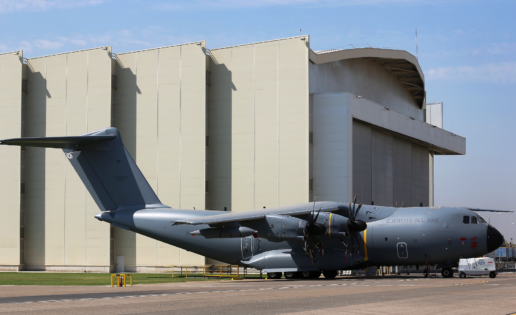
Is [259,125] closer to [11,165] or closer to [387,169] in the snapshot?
[387,169]

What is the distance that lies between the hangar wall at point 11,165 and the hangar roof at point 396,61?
2707cm

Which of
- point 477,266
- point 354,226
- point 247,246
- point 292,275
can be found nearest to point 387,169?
point 477,266

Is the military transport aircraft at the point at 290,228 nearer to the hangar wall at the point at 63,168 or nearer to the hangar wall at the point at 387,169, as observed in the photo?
the hangar wall at the point at 387,169

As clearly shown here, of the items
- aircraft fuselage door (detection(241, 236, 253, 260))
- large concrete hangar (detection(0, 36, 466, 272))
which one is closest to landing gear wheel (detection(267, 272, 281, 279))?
aircraft fuselage door (detection(241, 236, 253, 260))

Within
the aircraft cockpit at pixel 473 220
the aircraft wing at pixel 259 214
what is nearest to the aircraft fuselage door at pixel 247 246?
the aircraft wing at pixel 259 214

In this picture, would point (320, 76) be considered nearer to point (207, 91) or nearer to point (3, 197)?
point (207, 91)

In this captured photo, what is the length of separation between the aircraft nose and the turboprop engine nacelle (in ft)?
42.6

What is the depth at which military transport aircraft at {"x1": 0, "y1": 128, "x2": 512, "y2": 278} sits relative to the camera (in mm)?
31594

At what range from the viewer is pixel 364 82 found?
58.0m

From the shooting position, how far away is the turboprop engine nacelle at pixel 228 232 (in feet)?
102

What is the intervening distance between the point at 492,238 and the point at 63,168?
3623cm

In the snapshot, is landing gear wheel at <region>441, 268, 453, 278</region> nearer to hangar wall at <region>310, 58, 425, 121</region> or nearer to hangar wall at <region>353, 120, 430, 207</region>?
hangar wall at <region>353, 120, 430, 207</region>

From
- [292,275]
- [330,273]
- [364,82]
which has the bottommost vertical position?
[292,275]

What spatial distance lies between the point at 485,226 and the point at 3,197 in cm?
4099
